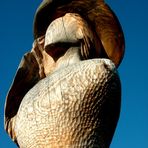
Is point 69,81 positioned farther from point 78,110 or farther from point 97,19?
point 97,19

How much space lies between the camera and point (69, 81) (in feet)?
9.32

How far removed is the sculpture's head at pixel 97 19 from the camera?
11.3 ft

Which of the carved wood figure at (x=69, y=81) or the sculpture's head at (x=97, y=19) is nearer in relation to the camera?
the carved wood figure at (x=69, y=81)

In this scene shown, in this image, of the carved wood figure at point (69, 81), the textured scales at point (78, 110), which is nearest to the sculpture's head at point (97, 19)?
the carved wood figure at point (69, 81)

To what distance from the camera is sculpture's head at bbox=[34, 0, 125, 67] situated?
3.46m

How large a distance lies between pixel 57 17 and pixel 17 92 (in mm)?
622

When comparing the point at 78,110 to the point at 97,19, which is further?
the point at 97,19

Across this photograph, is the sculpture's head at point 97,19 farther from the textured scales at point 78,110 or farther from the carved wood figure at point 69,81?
the textured scales at point 78,110

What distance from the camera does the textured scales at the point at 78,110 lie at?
108 inches

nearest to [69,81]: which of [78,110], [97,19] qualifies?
[78,110]

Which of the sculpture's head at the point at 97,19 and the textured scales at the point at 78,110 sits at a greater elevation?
the sculpture's head at the point at 97,19

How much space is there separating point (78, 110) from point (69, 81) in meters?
0.19

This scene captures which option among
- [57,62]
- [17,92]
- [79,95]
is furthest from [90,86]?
[17,92]

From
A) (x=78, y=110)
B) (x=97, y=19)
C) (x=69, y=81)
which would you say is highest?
(x=97, y=19)
